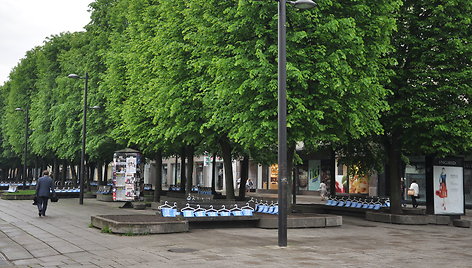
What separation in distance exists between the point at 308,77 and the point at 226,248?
23.4ft

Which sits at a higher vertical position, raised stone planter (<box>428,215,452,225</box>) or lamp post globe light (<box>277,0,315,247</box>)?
lamp post globe light (<box>277,0,315,247</box>)

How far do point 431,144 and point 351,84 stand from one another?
5.90 meters

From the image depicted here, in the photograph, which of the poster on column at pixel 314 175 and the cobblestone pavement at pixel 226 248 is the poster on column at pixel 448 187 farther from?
the poster on column at pixel 314 175

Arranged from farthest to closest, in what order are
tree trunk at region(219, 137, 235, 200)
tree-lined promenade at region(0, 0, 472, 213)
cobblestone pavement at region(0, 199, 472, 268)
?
1. tree trunk at region(219, 137, 235, 200)
2. tree-lined promenade at region(0, 0, 472, 213)
3. cobblestone pavement at region(0, 199, 472, 268)

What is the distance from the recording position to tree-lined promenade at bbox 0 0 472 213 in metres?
17.0

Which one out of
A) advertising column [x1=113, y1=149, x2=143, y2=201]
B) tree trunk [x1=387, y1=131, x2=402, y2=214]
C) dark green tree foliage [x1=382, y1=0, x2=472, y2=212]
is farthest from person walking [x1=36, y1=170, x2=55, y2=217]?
tree trunk [x1=387, y1=131, x2=402, y2=214]

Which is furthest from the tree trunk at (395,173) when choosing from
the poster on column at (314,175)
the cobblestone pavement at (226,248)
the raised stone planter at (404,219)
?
the poster on column at (314,175)

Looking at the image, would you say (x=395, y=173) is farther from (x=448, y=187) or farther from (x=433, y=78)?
(x=433, y=78)

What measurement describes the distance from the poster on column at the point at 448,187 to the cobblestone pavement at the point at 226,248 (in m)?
4.84

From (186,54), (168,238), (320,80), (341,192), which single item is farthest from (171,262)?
(341,192)

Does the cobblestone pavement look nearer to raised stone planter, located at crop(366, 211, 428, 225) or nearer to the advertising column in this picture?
raised stone planter, located at crop(366, 211, 428, 225)

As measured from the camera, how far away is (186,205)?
16.4 metres

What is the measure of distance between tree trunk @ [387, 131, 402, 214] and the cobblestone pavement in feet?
16.8

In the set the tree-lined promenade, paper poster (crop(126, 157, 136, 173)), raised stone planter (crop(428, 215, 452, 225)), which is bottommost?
raised stone planter (crop(428, 215, 452, 225))
